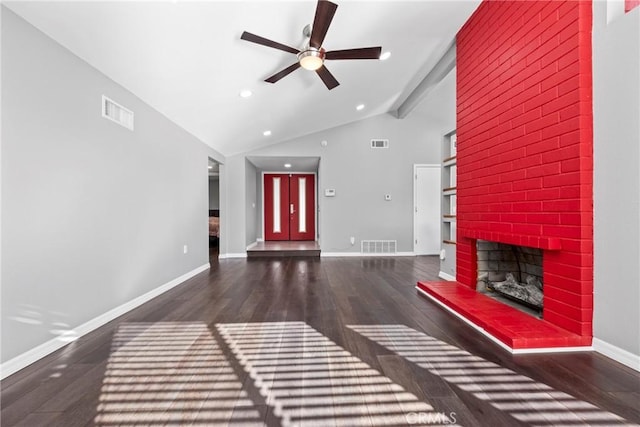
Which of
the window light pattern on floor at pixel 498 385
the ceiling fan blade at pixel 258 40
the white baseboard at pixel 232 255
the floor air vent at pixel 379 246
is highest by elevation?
the ceiling fan blade at pixel 258 40

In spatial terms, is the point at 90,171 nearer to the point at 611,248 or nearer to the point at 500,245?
the point at 611,248

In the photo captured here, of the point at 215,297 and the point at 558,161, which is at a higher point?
the point at 558,161

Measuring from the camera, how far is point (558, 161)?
6.69 feet

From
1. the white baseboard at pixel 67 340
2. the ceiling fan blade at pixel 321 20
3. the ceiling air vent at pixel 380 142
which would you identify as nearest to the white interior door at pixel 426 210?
the ceiling air vent at pixel 380 142

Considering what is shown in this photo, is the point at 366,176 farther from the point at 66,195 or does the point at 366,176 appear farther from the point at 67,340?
the point at 67,340

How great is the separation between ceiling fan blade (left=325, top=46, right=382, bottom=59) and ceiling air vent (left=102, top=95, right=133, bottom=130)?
207cm

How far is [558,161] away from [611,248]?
0.68m

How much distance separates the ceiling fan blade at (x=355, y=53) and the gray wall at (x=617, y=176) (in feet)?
5.22

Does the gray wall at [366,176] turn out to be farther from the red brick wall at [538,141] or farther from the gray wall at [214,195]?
the gray wall at [214,195]

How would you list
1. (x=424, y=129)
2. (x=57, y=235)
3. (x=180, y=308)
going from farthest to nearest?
(x=424, y=129) → (x=180, y=308) → (x=57, y=235)

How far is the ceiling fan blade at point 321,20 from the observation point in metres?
2.03

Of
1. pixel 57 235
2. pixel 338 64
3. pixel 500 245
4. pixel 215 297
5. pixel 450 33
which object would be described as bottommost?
pixel 215 297

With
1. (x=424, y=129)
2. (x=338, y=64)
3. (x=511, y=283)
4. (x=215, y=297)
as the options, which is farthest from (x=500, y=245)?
(x=424, y=129)

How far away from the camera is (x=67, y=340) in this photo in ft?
6.65
